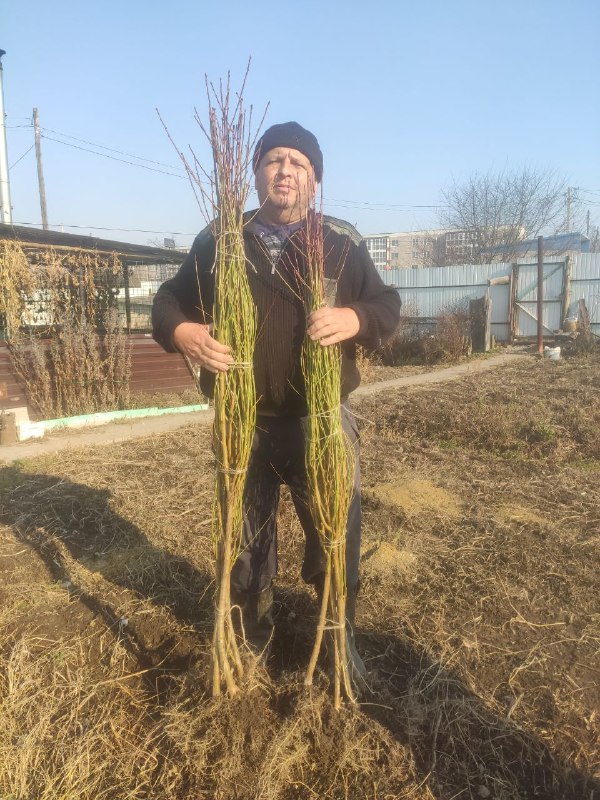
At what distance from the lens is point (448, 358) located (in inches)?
525

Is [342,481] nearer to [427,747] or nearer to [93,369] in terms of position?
[427,747]

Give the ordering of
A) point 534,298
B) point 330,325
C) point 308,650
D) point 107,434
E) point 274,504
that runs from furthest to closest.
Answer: point 534,298 → point 107,434 → point 308,650 → point 274,504 → point 330,325

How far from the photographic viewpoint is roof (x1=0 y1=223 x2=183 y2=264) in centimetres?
704

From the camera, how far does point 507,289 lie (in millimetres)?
15672

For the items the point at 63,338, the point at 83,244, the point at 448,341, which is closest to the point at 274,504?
the point at 63,338

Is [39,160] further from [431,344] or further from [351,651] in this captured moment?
[351,651]

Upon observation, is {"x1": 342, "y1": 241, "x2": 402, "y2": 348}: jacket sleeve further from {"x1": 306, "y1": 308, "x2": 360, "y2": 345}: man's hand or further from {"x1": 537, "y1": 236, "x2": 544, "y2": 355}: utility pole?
{"x1": 537, "y1": 236, "x2": 544, "y2": 355}: utility pole

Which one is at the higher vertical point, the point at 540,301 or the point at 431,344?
the point at 540,301

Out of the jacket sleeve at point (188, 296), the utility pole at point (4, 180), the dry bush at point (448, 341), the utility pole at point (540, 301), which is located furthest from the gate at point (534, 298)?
the jacket sleeve at point (188, 296)

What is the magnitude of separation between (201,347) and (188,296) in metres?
0.38

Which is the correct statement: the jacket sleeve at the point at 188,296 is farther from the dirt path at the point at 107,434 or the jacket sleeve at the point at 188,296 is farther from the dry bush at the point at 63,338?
the dry bush at the point at 63,338

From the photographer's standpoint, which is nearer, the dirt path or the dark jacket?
the dark jacket

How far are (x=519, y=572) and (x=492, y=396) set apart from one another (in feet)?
16.8

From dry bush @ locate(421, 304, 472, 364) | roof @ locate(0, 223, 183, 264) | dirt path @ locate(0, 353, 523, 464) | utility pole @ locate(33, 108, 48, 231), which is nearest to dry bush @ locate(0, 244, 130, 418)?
roof @ locate(0, 223, 183, 264)
